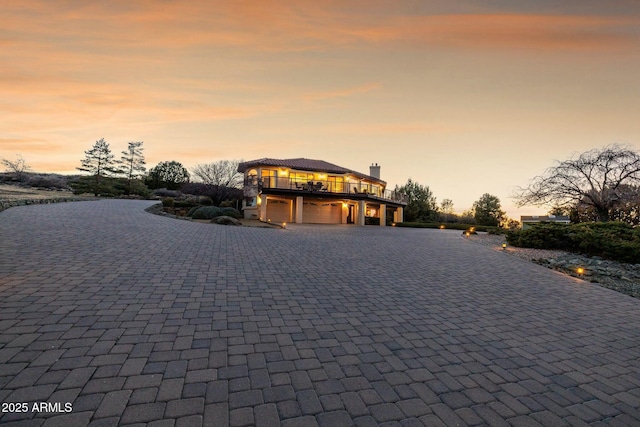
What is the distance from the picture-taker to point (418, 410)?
2254 mm

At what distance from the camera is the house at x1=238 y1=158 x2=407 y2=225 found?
27.6m

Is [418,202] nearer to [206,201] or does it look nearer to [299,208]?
[299,208]

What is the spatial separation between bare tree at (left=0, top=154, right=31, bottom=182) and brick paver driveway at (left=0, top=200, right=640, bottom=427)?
47190 millimetres

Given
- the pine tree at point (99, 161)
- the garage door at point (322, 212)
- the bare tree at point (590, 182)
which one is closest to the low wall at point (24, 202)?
the pine tree at point (99, 161)

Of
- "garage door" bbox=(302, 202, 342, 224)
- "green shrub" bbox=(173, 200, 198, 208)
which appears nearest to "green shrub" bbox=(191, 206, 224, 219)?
"green shrub" bbox=(173, 200, 198, 208)

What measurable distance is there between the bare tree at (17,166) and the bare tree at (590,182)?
5891cm

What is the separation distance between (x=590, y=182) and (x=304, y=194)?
73.0ft

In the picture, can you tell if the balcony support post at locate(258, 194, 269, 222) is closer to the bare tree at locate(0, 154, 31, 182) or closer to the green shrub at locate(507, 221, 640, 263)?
the green shrub at locate(507, 221, 640, 263)

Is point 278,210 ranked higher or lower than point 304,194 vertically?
lower

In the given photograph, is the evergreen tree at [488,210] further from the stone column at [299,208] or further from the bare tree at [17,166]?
the bare tree at [17,166]

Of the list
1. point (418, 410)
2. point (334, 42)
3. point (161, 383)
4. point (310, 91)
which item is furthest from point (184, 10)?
point (418, 410)

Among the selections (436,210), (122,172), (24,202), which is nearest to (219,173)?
(122,172)

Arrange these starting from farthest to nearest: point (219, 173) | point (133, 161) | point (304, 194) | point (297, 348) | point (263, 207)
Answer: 1. point (133, 161)
2. point (219, 173)
3. point (304, 194)
4. point (263, 207)
5. point (297, 348)

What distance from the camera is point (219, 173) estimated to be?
3762cm
